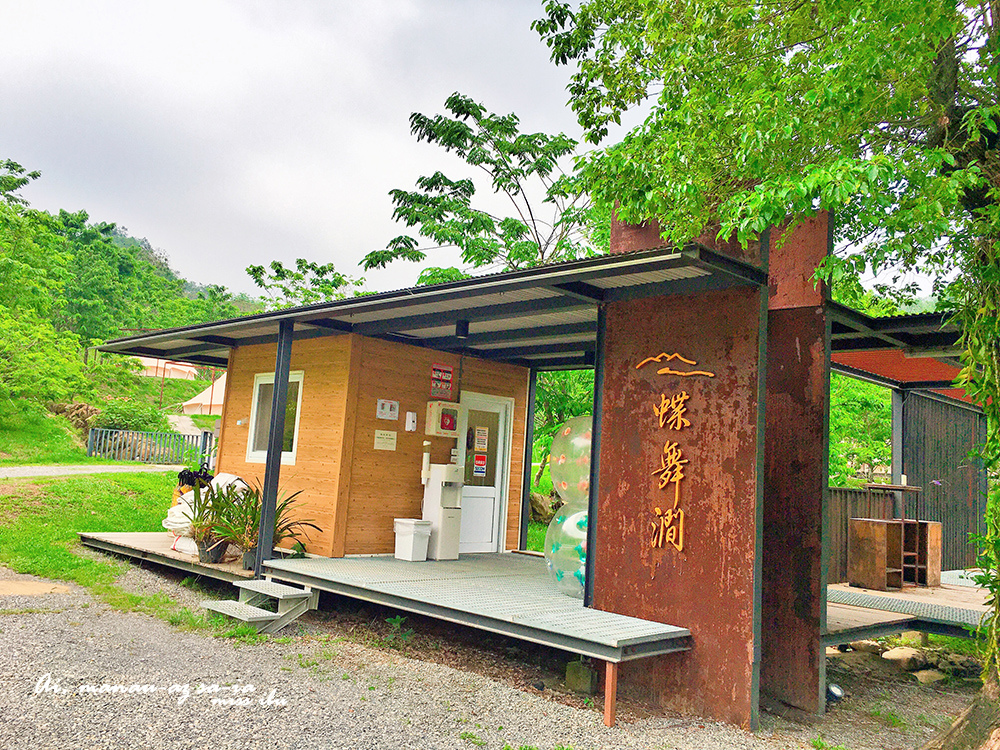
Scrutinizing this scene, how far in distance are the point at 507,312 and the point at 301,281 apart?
1726cm

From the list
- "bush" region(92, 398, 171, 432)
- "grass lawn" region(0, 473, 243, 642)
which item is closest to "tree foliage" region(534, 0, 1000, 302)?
"grass lawn" region(0, 473, 243, 642)

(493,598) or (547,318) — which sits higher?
(547,318)

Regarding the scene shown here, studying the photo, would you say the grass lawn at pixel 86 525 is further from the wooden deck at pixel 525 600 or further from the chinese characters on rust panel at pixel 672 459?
the chinese characters on rust panel at pixel 672 459

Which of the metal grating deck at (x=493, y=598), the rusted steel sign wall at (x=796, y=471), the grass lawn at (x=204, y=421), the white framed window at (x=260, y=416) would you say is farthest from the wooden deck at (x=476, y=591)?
the grass lawn at (x=204, y=421)

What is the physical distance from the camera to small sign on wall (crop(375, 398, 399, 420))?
8242mm

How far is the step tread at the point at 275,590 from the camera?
635 cm

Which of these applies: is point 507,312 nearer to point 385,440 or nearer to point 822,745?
point 385,440

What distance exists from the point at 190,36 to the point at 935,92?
15688 mm

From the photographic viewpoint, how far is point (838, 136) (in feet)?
16.5

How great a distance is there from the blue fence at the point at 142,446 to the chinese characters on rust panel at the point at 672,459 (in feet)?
60.6

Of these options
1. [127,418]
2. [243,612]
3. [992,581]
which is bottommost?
[243,612]

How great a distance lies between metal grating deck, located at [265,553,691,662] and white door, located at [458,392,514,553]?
0.82m

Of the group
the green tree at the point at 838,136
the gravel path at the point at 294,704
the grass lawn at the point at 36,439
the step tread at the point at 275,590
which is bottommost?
the gravel path at the point at 294,704

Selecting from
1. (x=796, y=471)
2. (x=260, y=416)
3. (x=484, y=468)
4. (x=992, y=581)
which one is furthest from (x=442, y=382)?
(x=992, y=581)
